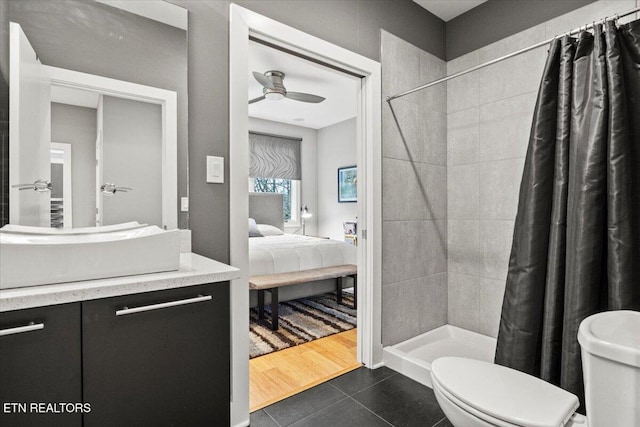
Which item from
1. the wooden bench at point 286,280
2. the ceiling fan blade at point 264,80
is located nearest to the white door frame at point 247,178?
the wooden bench at point 286,280

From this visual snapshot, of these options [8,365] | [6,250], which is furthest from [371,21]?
[8,365]

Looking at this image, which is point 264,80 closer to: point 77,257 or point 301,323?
point 301,323

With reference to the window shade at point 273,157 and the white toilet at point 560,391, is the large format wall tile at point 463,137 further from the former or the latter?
the window shade at point 273,157

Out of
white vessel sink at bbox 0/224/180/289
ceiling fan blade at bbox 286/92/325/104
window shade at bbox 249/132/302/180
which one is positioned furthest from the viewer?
window shade at bbox 249/132/302/180

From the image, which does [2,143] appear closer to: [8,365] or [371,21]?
[8,365]

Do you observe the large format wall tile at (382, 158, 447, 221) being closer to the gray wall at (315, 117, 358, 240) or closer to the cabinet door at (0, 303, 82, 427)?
the cabinet door at (0, 303, 82, 427)

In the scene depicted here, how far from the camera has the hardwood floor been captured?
210 centimetres

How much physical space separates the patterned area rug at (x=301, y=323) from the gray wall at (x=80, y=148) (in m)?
1.67

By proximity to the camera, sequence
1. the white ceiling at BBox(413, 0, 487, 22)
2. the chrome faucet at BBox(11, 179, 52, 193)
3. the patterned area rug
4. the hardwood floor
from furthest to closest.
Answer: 1. the patterned area rug
2. the white ceiling at BBox(413, 0, 487, 22)
3. the hardwood floor
4. the chrome faucet at BBox(11, 179, 52, 193)

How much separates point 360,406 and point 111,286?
4.85ft

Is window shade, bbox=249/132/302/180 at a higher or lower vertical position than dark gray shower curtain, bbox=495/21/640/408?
higher

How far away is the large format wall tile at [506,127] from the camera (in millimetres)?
2373

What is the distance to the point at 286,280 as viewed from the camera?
131 inches

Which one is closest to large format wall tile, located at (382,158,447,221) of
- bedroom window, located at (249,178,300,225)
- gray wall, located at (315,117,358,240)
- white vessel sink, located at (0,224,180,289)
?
white vessel sink, located at (0,224,180,289)
